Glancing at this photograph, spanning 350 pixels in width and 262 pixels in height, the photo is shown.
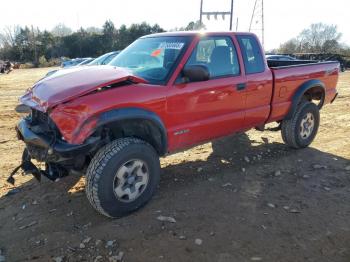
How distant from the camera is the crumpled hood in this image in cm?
360

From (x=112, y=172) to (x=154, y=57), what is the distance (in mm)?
1576

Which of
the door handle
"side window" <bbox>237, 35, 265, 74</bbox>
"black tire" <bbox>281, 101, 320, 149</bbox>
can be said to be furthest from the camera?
"black tire" <bbox>281, 101, 320, 149</bbox>

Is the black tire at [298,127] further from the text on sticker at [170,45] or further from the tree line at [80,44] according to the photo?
the tree line at [80,44]

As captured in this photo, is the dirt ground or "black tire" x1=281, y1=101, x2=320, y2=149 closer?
the dirt ground

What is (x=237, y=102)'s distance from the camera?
4875mm

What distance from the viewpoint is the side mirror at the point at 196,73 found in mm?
4047

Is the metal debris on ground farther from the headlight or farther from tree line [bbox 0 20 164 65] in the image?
tree line [bbox 0 20 164 65]

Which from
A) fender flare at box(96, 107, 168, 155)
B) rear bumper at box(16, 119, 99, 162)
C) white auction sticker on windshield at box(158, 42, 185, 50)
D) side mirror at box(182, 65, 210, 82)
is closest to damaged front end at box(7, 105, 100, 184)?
rear bumper at box(16, 119, 99, 162)

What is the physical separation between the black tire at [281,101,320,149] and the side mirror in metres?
2.40

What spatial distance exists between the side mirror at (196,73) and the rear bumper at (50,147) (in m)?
1.25

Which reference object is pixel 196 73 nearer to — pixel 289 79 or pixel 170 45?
pixel 170 45

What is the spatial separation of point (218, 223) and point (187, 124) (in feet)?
4.00

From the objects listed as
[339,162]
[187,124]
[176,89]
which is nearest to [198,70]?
[176,89]

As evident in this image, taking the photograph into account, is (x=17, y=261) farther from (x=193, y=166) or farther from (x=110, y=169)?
(x=193, y=166)
